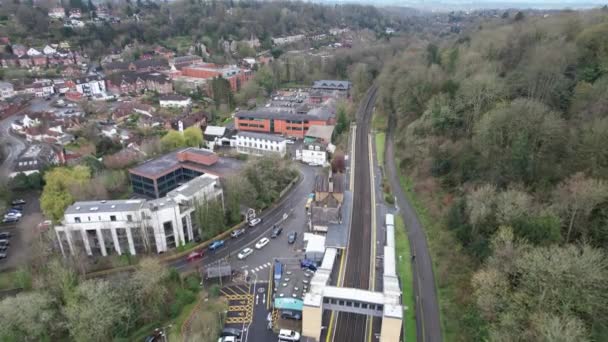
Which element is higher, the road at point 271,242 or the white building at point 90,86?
the white building at point 90,86

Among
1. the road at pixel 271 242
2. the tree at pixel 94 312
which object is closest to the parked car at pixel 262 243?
the road at pixel 271 242

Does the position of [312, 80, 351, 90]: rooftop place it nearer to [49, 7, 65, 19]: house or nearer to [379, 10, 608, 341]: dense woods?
[379, 10, 608, 341]: dense woods

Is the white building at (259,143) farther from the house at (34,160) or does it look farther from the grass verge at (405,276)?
the house at (34,160)

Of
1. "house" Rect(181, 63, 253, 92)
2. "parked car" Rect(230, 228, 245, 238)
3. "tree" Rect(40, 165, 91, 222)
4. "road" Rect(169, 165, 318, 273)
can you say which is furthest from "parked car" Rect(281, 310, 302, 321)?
"house" Rect(181, 63, 253, 92)

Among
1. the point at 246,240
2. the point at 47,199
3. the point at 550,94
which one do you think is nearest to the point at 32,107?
the point at 47,199

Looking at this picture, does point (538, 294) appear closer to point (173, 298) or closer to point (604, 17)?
point (173, 298)

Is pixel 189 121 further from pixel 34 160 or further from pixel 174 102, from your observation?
pixel 34 160
